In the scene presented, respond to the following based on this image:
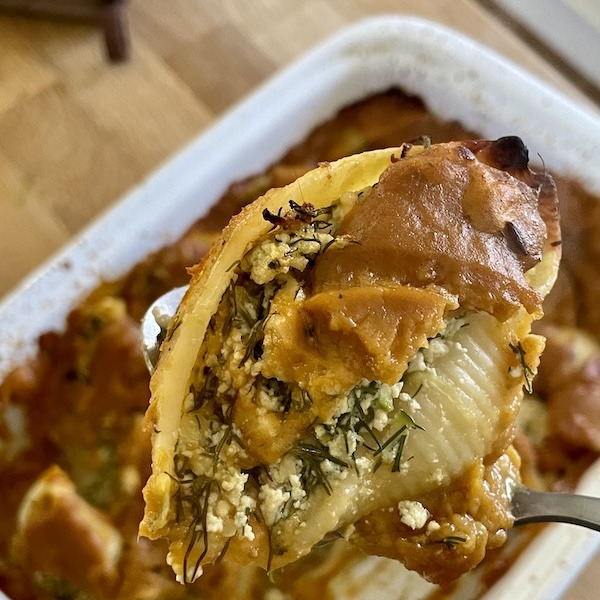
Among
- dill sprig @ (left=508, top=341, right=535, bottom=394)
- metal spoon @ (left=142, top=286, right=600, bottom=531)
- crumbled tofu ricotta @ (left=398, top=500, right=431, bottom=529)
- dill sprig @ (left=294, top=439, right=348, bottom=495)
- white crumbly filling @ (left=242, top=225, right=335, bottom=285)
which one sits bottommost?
metal spoon @ (left=142, top=286, right=600, bottom=531)

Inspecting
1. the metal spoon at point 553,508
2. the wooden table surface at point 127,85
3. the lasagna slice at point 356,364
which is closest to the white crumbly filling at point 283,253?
the lasagna slice at point 356,364

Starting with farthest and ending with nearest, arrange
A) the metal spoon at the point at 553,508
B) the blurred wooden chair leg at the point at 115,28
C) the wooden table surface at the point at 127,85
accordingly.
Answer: the blurred wooden chair leg at the point at 115,28 < the wooden table surface at the point at 127,85 < the metal spoon at the point at 553,508

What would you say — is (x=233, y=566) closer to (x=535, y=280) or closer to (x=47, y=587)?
(x=47, y=587)

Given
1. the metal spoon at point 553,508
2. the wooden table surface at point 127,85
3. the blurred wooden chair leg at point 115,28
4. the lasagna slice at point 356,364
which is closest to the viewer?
the lasagna slice at point 356,364

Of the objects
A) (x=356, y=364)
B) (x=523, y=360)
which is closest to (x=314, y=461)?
(x=356, y=364)

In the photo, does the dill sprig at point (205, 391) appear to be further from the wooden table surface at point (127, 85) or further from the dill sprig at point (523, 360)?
the wooden table surface at point (127, 85)

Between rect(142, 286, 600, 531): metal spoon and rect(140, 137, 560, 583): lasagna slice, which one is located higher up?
rect(140, 137, 560, 583): lasagna slice

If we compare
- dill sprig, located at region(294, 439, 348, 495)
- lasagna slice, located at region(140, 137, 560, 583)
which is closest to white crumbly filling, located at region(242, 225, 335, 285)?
lasagna slice, located at region(140, 137, 560, 583)

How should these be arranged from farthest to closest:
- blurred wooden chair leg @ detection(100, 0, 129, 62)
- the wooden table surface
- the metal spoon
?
blurred wooden chair leg @ detection(100, 0, 129, 62) → the wooden table surface → the metal spoon

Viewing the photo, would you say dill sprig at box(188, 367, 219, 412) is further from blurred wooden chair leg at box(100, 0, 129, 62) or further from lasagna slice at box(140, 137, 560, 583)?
blurred wooden chair leg at box(100, 0, 129, 62)
